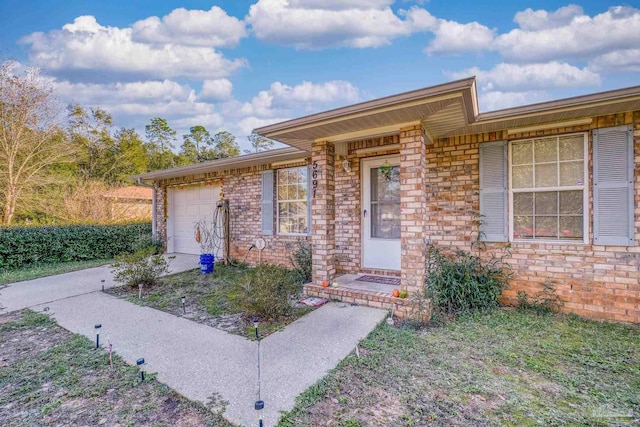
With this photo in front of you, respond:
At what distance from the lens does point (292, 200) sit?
6.50 metres

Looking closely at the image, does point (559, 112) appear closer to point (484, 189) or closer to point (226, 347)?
point (484, 189)

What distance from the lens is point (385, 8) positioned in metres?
6.24

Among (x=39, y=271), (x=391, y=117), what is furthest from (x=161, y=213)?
(x=391, y=117)

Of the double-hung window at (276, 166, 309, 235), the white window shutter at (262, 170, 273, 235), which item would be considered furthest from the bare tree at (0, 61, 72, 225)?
the double-hung window at (276, 166, 309, 235)

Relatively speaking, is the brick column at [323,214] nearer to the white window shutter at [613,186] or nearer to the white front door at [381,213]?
the white front door at [381,213]

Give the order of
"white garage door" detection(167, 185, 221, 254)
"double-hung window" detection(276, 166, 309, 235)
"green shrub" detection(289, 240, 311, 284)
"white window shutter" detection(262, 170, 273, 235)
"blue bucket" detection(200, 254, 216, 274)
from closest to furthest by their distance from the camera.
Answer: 1. "green shrub" detection(289, 240, 311, 284)
2. "double-hung window" detection(276, 166, 309, 235)
3. "blue bucket" detection(200, 254, 216, 274)
4. "white window shutter" detection(262, 170, 273, 235)
5. "white garage door" detection(167, 185, 221, 254)

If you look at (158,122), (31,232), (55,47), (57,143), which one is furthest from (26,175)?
(158,122)

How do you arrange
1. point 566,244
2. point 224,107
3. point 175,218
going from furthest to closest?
point 224,107, point 175,218, point 566,244

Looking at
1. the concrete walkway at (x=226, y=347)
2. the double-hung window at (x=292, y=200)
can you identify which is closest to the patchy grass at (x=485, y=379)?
the concrete walkway at (x=226, y=347)

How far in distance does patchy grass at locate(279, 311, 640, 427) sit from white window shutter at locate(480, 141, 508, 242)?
1303 mm

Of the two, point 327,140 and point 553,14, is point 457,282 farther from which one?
point 553,14

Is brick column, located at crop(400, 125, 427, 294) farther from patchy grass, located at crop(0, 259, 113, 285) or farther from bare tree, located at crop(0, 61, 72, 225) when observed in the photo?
bare tree, located at crop(0, 61, 72, 225)

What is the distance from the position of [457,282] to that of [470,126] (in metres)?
2.11

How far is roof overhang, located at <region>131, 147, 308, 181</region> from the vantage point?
602 cm
